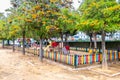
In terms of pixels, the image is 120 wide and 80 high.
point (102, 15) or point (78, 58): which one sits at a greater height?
point (102, 15)

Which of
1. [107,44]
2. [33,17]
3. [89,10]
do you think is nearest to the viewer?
[89,10]

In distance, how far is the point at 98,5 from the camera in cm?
850

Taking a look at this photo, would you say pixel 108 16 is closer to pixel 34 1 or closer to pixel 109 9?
pixel 109 9

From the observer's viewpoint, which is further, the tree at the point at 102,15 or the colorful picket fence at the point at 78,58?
the colorful picket fence at the point at 78,58

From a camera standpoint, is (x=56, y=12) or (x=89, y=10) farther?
(x=56, y=12)

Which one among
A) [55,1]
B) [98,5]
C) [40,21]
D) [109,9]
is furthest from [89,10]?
[40,21]

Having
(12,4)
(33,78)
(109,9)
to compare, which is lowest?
(33,78)

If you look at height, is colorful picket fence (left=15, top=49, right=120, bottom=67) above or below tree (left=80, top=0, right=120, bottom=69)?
below

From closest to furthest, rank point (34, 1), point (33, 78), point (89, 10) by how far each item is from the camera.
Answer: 1. point (33, 78)
2. point (89, 10)
3. point (34, 1)

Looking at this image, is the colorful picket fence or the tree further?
the colorful picket fence

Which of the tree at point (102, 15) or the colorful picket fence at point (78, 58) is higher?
the tree at point (102, 15)

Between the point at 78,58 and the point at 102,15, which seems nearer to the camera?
the point at 102,15

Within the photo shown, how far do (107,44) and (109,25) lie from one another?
13418 mm

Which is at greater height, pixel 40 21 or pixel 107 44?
pixel 40 21
